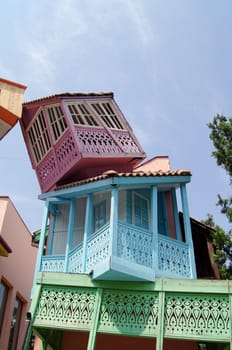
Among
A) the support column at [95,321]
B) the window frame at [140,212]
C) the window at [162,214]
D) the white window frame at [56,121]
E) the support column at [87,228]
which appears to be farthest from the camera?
the white window frame at [56,121]

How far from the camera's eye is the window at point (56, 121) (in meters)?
11.0

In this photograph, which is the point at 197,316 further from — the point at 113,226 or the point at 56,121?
the point at 56,121

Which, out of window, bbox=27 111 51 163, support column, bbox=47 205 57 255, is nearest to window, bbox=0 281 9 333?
support column, bbox=47 205 57 255

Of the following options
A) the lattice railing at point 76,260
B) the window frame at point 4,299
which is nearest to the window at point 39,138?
the lattice railing at point 76,260

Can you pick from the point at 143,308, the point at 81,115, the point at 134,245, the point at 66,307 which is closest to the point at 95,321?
the point at 66,307

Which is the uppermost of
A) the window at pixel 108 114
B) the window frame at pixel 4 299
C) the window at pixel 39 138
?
the window at pixel 108 114

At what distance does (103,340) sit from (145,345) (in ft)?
3.16

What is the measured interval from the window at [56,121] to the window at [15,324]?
5.63m

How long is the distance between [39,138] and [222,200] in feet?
19.3

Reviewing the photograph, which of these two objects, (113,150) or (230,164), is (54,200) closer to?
(113,150)

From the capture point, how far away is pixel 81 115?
36.7 feet

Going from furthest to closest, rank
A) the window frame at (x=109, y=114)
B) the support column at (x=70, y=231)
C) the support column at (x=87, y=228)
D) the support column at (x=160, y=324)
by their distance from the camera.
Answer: the window frame at (x=109, y=114)
the support column at (x=70, y=231)
the support column at (x=87, y=228)
the support column at (x=160, y=324)

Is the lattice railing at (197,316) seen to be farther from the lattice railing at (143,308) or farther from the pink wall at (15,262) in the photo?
the pink wall at (15,262)

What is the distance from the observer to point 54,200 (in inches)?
406
